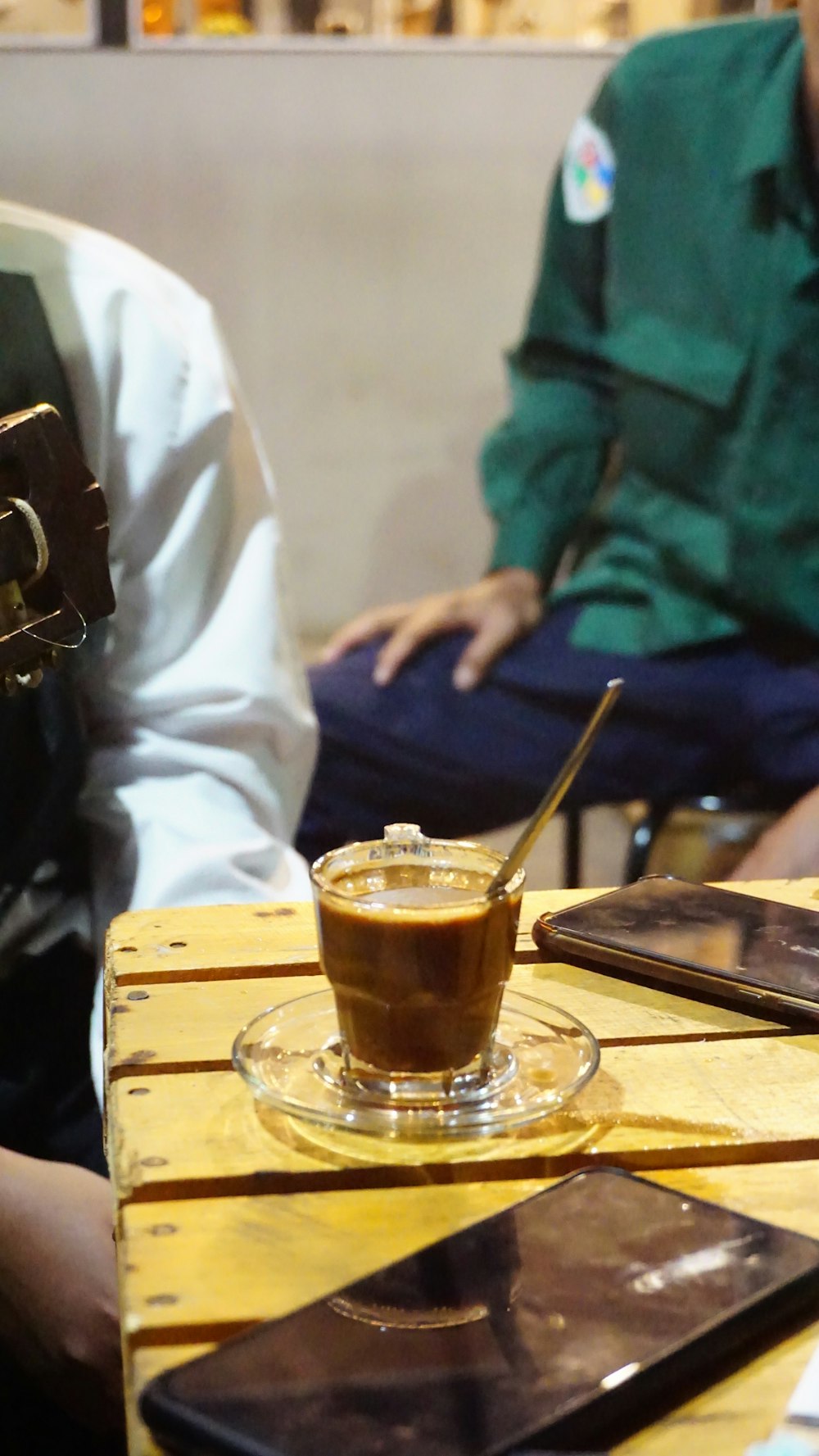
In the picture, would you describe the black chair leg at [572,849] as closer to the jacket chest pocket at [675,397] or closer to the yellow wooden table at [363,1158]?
the jacket chest pocket at [675,397]

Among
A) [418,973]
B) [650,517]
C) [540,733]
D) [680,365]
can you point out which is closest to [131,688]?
[418,973]

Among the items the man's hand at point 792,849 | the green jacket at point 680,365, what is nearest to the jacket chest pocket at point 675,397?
the green jacket at point 680,365

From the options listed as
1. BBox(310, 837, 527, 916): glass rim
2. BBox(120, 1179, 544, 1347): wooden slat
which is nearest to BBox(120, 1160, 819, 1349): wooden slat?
BBox(120, 1179, 544, 1347): wooden slat

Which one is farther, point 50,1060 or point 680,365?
point 680,365

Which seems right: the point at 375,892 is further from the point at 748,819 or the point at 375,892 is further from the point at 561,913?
the point at 748,819

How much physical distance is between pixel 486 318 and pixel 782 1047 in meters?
2.00

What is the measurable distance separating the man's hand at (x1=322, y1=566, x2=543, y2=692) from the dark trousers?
2.92ft

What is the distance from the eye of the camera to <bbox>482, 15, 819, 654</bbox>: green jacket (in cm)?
192

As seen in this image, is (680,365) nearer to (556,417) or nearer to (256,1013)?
(556,417)

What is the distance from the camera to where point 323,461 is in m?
2.54

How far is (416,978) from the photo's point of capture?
63 centimetres

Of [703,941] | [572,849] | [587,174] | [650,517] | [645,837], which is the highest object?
[587,174]

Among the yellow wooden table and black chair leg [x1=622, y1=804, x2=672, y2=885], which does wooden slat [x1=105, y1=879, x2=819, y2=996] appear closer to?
the yellow wooden table

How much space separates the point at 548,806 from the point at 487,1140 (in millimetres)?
137
